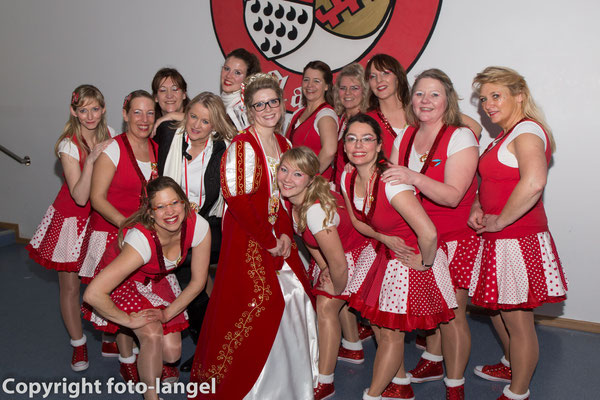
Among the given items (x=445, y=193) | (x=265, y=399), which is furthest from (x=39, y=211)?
(x=445, y=193)

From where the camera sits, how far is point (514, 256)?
2.47m

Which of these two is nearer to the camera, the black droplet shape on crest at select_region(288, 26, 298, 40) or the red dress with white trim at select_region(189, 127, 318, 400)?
the red dress with white trim at select_region(189, 127, 318, 400)

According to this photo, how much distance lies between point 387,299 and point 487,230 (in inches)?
23.7

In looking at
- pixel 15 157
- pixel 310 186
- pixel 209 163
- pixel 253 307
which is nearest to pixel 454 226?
pixel 310 186

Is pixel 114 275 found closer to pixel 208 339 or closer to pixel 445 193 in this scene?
pixel 208 339

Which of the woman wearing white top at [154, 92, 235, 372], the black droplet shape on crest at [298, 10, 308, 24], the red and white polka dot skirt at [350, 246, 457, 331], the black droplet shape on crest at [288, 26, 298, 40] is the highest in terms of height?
the black droplet shape on crest at [298, 10, 308, 24]

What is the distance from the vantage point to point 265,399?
2430 mm

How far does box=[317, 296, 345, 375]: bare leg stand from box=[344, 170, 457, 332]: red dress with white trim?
22 centimetres

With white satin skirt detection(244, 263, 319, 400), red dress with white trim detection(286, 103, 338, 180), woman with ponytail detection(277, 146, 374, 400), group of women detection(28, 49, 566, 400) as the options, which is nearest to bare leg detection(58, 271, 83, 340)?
group of women detection(28, 49, 566, 400)

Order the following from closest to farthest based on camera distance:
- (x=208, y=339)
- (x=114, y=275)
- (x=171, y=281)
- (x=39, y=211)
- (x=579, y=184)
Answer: (x=114, y=275)
(x=208, y=339)
(x=171, y=281)
(x=579, y=184)
(x=39, y=211)

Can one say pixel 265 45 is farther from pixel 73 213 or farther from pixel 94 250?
pixel 94 250

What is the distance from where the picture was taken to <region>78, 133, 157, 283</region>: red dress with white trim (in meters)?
2.81

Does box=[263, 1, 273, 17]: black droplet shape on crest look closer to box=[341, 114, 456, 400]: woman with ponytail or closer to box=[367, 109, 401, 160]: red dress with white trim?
box=[367, 109, 401, 160]: red dress with white trim

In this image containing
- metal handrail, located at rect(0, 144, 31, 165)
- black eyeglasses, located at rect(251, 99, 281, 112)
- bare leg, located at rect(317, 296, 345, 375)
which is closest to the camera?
black eyeglasses, located at rect(251, 99, 281, 112)
